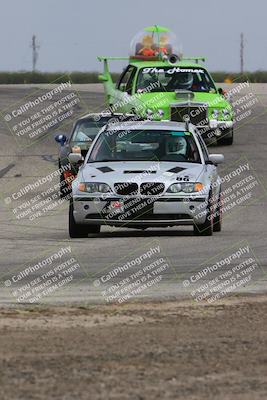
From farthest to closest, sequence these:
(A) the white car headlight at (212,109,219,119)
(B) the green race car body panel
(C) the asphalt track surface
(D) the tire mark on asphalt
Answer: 1. (A) the white car headlight at (212,109,219,119)
2. (B) the green race car body panel
3. (D) the tire mark on asphalt
4. (C) the asphalt track surface

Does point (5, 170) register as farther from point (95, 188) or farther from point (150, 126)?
point (95, 188)

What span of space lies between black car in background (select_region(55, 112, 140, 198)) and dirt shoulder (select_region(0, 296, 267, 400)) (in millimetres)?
12585

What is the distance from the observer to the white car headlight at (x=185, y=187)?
15805mm

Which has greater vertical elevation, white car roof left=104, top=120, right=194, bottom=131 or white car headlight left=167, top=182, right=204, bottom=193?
white car roof left=104, top=120, right=194, bottom=131

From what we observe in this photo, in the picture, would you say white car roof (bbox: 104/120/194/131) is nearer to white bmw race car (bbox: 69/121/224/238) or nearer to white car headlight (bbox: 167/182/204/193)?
white bmw race car (bbox: 69/121/224/238)

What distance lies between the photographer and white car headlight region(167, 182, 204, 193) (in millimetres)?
15805

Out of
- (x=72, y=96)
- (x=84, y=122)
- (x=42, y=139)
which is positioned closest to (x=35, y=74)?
(x=72, y=96)

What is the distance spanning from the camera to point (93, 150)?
17.0 m

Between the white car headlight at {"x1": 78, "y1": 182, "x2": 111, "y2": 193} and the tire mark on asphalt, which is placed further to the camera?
the tire mark on asphalt

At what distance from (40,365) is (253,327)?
6.56 ft

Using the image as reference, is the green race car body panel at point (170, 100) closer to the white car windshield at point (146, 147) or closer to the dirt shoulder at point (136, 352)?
the white car windshield at point (146, 147)

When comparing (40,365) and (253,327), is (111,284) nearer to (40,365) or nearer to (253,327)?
(253,327)

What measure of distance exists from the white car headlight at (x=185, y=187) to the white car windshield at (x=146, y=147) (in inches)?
33.2

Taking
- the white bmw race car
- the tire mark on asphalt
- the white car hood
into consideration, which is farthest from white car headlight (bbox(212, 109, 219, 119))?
the white car hood
